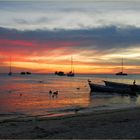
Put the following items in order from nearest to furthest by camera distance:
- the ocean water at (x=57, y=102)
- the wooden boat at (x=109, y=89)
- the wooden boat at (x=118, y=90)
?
the ocean water at (x=57, y=102), the wooden boat at (x=118, y=90), the wooden boat at (x=109, y=89)

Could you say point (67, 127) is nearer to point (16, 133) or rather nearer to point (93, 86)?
point (16, 133)

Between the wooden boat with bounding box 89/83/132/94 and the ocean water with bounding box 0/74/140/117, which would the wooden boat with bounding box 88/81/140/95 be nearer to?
the wooden boat with bounding box 89/83/132/94

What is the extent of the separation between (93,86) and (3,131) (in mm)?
50149

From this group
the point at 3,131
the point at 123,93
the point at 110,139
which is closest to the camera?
the point at 110,139

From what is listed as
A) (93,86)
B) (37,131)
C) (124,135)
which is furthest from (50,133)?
(93,86)

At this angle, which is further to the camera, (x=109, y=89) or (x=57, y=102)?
(x=109, y=89)

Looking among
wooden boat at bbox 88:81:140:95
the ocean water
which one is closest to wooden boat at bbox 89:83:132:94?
wooden boat at bbox 88:81:140:95

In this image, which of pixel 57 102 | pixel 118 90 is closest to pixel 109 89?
pixel 118 90

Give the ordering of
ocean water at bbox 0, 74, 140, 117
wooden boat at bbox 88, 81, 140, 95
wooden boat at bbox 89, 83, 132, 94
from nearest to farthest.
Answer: ocean water at bbox 0, 74, 140, 117
wooden boat at bbox 88, 81, 140, 95
wooden boat at bbox 89, 83, 132, 94

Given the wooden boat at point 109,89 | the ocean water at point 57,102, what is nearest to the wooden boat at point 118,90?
the wooden boat at point 109,89

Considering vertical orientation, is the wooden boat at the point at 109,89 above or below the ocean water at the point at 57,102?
above

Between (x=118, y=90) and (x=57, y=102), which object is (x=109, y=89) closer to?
(x=118, y=90)

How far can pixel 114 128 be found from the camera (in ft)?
50.8

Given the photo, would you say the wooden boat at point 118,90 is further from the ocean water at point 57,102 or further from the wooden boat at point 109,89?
the ocean water at point 57,102
